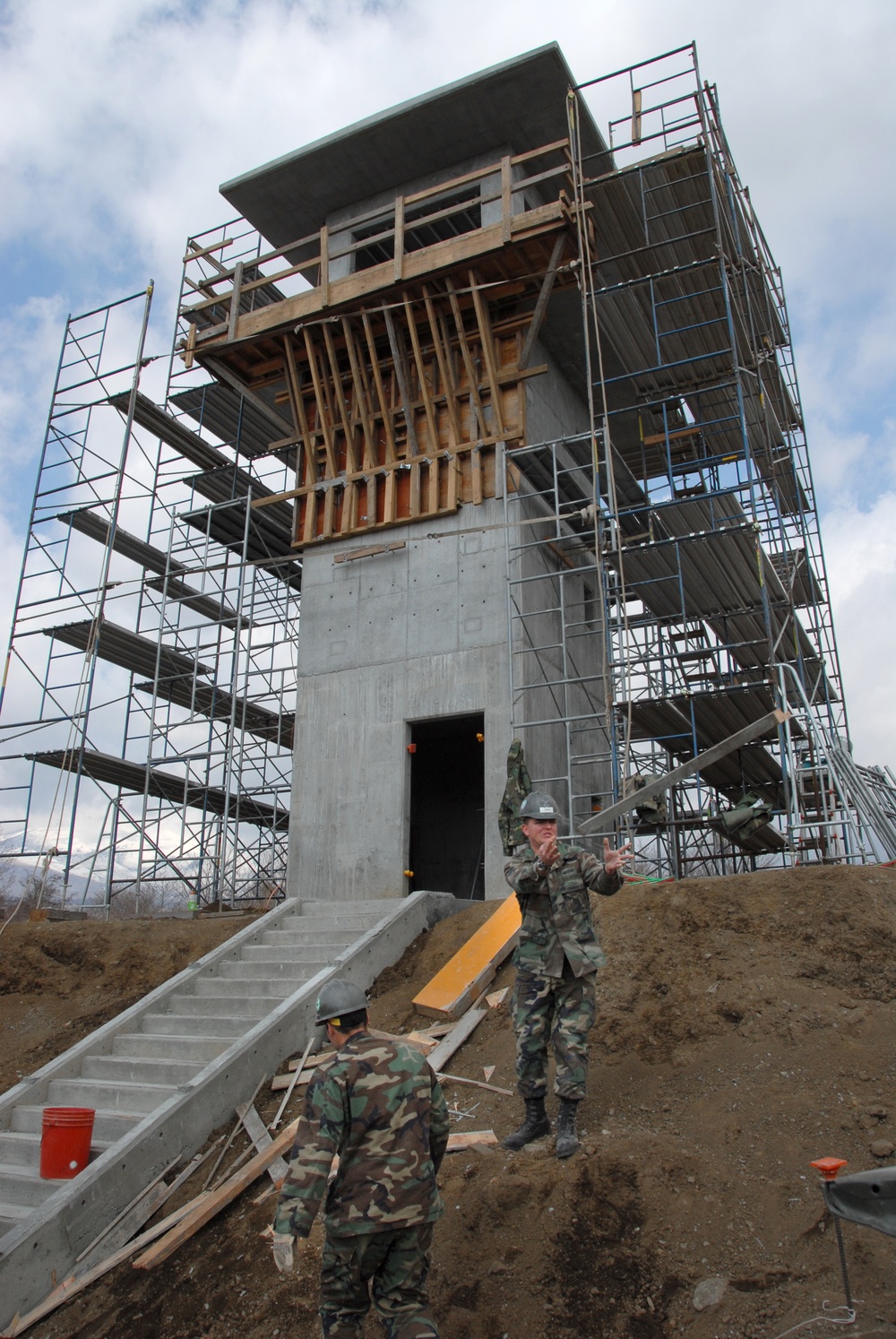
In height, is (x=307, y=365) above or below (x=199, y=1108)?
above

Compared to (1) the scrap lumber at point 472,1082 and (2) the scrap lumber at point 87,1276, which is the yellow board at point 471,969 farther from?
(2) the scrap lumber at point 87,1276

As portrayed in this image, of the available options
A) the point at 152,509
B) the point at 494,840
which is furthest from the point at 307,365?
the point at 494,840

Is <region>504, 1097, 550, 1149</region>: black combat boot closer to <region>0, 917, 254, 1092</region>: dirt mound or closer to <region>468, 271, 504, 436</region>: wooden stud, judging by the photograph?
<region>0, 917, 254, 1092</region>: dirt mound

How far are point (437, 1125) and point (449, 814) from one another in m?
13.2

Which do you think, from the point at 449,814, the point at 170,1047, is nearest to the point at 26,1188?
the point at 170,1047

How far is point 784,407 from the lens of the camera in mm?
18016

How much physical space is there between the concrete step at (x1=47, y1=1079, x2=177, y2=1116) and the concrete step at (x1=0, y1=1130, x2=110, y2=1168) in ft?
1.41

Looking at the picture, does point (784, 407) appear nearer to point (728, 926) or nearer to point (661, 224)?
point (661, 224)

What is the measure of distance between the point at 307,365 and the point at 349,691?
595cm

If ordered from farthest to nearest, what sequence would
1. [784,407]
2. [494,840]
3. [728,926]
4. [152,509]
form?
[152,509] → [784,407] → [494,840] → [728,926]

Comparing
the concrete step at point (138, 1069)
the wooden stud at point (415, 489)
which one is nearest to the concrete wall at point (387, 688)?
the wooden stud at point (415, 489)

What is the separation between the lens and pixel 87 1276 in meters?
5.74

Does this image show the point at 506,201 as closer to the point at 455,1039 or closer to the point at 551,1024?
the point at 455,1039

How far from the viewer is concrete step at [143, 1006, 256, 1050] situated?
8711mm
